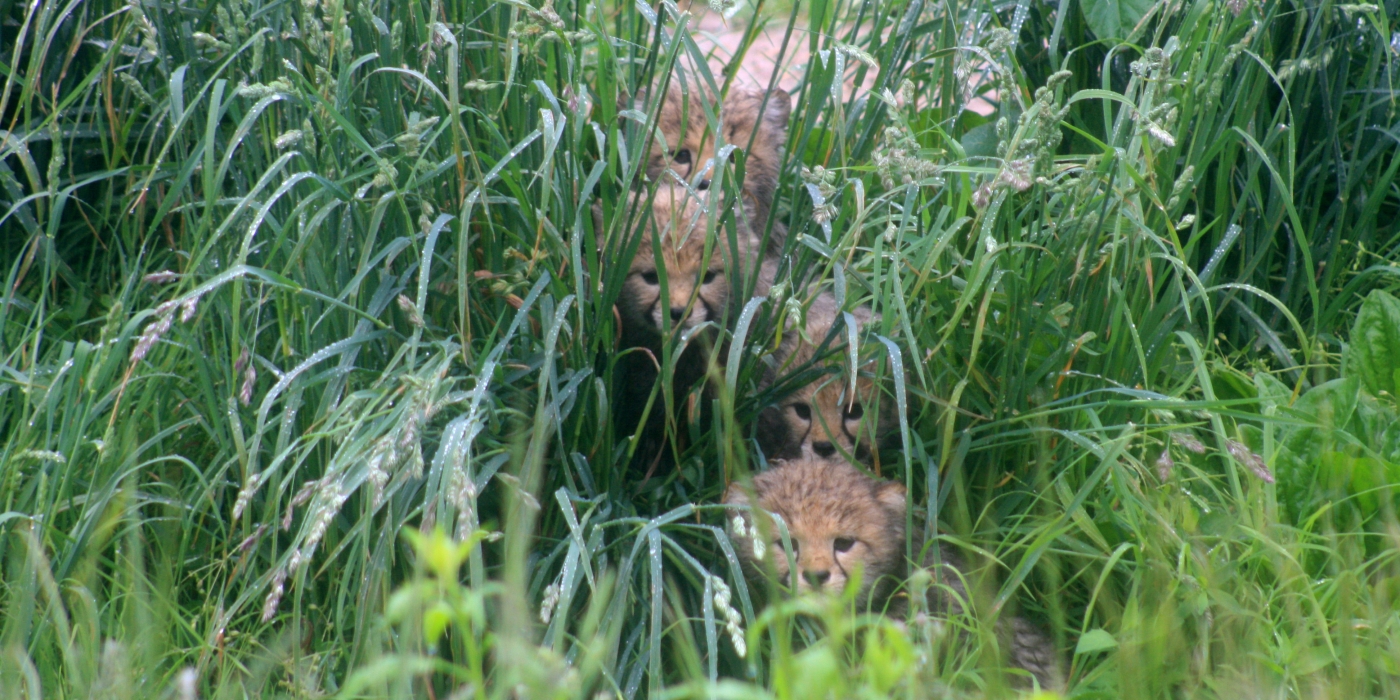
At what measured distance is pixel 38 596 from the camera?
228 centimetres

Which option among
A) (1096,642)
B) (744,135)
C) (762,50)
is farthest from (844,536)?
(762,50)

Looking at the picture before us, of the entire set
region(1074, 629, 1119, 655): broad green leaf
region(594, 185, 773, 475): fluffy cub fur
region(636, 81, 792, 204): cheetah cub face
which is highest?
region(636, 81, 792, 204): cheetah cub face

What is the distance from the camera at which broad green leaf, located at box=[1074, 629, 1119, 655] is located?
2.04 m

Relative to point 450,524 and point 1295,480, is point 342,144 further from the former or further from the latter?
point 1295,480

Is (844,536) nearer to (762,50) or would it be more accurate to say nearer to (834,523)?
(834,523)

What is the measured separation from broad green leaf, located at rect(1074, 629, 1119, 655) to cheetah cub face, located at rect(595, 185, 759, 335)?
0.93 meters

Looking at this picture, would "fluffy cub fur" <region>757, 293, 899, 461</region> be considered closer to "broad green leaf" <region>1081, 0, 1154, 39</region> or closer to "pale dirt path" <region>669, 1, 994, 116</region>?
"broad green leaf" <region>1081, 0, 1154, 39</region>

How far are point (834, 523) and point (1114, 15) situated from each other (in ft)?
4.89

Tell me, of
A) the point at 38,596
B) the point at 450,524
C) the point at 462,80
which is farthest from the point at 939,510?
the point at 38,596

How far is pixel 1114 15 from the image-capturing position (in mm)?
2947

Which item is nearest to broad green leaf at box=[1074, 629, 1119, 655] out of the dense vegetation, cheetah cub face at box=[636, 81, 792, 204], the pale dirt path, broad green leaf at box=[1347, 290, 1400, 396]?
the dense vegetation

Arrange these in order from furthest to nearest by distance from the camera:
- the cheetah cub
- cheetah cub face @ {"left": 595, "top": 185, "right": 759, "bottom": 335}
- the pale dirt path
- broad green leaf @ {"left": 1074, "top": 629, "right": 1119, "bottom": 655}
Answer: the pale dirt path < cheetah cub face @ {"left": 595, "top": 185, "right": 759, "bottom": 335} < the cheetah cub < broad green leaf @ {"left": 1074, "top": 629, "right": 1119, "bottom": 655}

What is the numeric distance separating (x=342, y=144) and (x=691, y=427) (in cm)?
94

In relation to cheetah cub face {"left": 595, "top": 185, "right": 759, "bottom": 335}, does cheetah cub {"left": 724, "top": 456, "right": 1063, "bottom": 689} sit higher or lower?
lower
